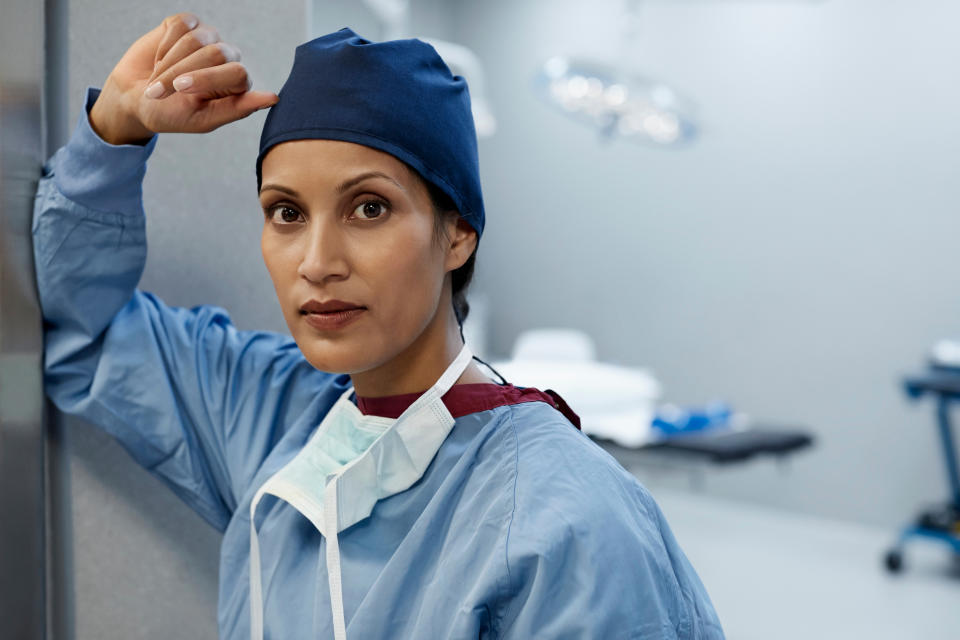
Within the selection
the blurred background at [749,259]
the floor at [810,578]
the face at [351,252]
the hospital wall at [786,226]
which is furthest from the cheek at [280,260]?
the hospital wall at [786,226]

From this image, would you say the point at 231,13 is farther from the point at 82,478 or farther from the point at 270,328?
the point at 82,478

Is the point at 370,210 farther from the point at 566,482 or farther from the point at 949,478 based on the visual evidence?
the point at 949,478

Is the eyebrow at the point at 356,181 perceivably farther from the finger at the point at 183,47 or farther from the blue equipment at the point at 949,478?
the blue equipment at the point at 949,478

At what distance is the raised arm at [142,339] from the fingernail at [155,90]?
1 centimetres

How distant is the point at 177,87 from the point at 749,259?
4.06 m

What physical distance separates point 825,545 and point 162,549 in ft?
11.8

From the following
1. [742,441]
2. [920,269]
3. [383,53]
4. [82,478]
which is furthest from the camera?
[920,269]

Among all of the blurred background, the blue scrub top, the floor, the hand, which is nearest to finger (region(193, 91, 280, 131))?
the hand

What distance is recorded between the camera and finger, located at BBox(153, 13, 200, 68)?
904mm

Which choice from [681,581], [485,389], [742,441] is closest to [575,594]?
[681,581]

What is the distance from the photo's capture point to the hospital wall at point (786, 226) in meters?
3.96

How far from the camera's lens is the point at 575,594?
755 millimetres

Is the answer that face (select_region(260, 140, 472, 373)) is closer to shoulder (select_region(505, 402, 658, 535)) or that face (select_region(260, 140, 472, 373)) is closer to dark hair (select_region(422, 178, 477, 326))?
dark hair (select_region(422, 178, 477, 326))

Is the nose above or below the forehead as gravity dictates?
below
